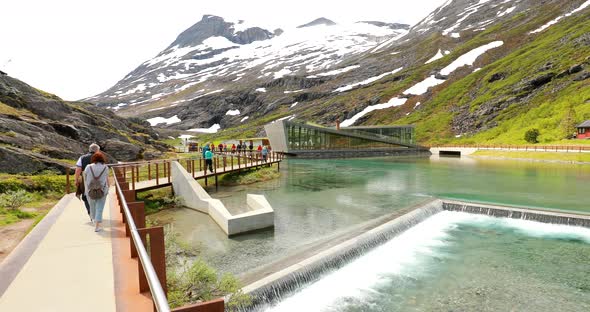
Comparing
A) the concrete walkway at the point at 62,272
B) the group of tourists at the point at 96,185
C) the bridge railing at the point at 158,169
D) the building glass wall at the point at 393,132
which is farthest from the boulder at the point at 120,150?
the building glass wall at the point at 393,132

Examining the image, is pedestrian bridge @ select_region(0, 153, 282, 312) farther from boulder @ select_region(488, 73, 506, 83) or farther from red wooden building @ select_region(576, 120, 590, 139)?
boulder @ select_region(488, 73, 506, 83)

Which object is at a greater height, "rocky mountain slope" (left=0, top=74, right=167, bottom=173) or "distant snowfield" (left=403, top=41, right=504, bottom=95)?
"distant snowfield" (left=403, top=41, right=504, bottom=95)

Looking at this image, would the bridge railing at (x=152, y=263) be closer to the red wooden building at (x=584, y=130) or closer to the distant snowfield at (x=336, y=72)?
the red wooden building at (x=584, y=130)

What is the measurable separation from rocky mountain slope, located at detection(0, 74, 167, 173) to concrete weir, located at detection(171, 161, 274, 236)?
6.50m

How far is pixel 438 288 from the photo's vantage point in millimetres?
9695

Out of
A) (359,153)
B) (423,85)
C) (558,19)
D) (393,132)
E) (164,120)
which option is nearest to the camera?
(359,153)

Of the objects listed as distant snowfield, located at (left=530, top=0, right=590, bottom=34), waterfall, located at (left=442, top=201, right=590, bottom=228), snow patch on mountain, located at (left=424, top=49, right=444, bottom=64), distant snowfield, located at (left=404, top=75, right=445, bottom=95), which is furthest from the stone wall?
distant snowfield, located at (left=530, top=0, right=590, bottom=34)

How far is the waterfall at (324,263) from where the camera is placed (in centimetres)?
885

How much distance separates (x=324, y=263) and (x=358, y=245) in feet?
6.87

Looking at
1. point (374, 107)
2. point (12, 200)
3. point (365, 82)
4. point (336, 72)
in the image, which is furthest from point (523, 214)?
point (336, 72)

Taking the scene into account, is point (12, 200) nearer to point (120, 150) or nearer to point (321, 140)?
point (120, 150)

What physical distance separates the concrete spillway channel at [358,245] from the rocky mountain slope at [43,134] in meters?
15.9

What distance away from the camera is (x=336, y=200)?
21.1 meters

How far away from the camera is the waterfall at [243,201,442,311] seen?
29.0 ft
